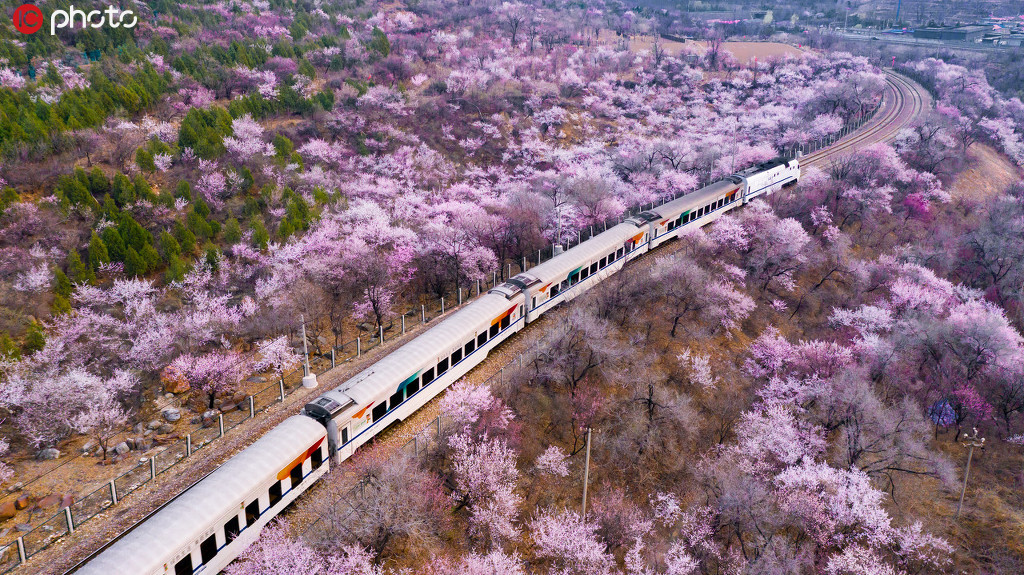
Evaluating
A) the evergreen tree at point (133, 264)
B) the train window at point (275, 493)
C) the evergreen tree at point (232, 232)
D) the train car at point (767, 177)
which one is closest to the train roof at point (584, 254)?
the train car at point (767, 177)

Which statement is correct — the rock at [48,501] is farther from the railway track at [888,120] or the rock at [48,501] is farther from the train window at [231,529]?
the railway track at [888,120]

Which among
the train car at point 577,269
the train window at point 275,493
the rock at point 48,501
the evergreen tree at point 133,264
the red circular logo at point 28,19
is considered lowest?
the rock at point 48,501

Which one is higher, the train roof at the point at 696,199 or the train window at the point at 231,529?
the train roof at the point at 696,199

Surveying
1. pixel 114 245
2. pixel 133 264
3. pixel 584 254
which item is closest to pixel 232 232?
pixel 133 264

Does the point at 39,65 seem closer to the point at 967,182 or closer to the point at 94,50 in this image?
the point at 94,50
